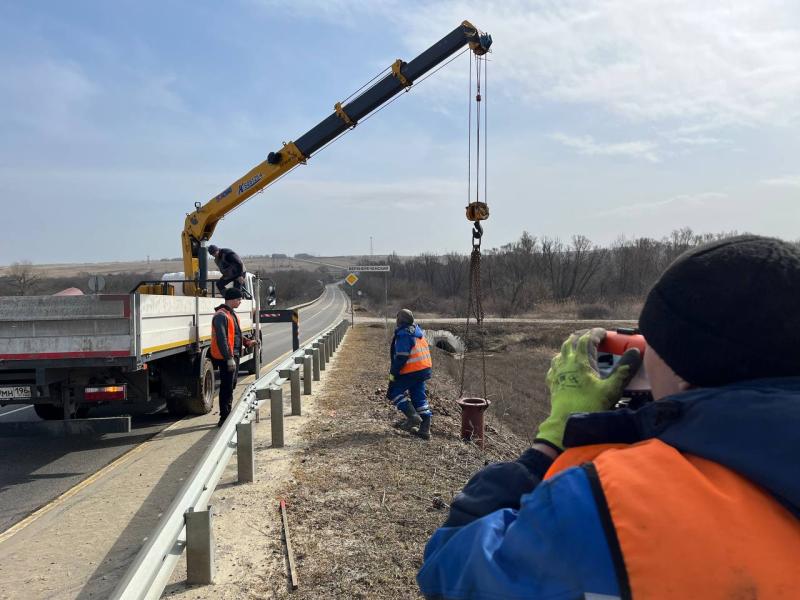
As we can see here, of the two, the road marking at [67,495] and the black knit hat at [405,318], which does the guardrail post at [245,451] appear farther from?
the black knit hat at [405,318]

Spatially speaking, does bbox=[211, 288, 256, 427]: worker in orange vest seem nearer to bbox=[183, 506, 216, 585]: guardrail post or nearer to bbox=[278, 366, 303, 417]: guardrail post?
bbox=[278, 366, 303, 417]: guardrail post

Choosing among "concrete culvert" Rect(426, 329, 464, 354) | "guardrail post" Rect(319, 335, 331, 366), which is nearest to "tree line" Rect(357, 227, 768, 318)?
"concrete culvert" Rect(426, 329, 464, 354)

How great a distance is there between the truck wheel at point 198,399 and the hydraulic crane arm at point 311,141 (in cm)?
330

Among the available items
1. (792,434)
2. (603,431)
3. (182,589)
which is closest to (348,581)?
(182,589)

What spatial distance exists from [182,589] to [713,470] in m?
3.85

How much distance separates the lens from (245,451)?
19.3 ft

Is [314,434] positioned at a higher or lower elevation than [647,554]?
lower

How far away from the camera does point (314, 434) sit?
7.89m

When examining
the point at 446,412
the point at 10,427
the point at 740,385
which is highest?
the point at 740,385

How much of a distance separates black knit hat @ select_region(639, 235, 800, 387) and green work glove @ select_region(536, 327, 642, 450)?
12.4 inches

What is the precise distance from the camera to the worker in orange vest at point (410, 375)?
8.42 meters

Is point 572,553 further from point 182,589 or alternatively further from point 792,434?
point 182,589

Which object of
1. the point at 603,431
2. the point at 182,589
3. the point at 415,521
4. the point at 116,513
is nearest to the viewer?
the point at 603,431

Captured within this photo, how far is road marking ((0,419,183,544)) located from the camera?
17.1ft
